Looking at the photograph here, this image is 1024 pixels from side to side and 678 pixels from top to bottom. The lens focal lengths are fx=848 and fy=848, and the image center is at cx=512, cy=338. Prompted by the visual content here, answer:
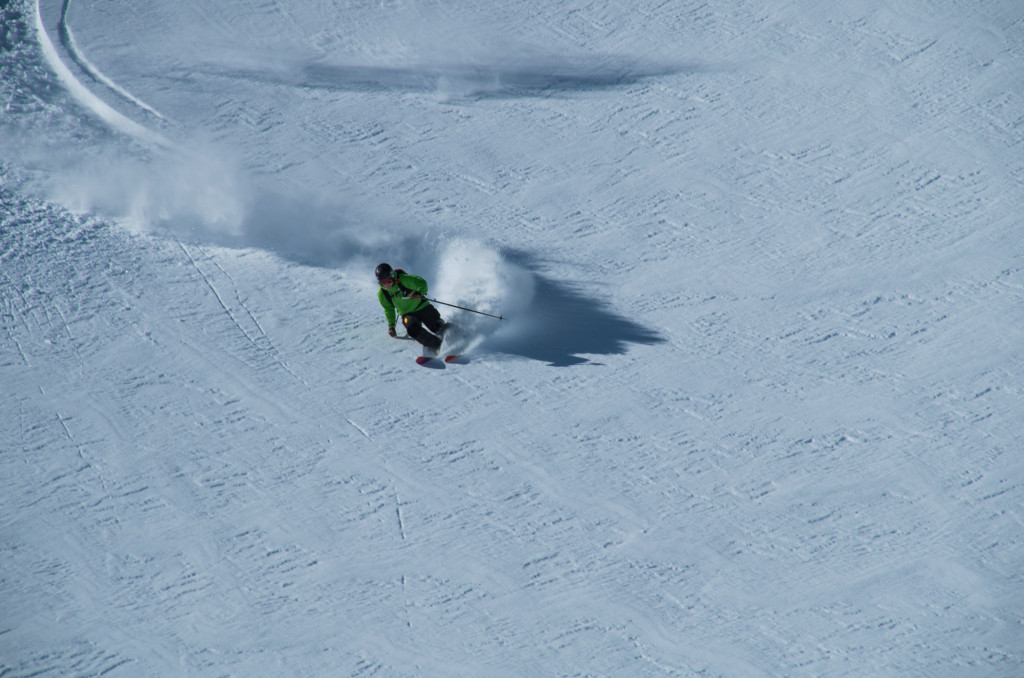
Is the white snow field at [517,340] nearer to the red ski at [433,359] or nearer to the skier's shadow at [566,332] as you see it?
the skier's shadow at [566,332]

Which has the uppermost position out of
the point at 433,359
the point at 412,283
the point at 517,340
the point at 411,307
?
the point at 412,283

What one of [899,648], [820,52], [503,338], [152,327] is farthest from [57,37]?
[899,648]

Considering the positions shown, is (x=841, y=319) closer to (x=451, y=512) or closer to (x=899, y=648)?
(x=899, y=648)

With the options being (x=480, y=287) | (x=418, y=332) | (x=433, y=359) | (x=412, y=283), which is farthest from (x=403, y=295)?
(x=480, y=287)

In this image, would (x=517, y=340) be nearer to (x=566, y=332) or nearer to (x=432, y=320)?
(x=566, y=332)

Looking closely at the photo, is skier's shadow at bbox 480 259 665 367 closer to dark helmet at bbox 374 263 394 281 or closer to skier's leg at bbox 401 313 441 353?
skier's leg at bbox 401 313 441 353

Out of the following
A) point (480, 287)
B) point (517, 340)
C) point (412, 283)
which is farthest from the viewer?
point (480, 287)

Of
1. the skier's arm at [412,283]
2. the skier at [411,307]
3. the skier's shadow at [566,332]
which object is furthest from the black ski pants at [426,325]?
the skier's shadow at [566,332]
